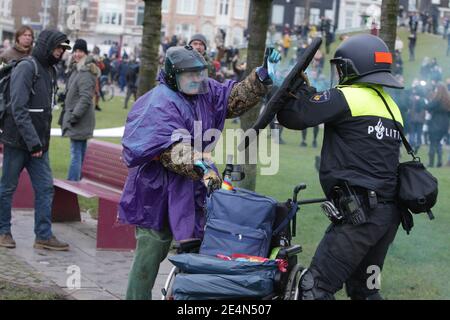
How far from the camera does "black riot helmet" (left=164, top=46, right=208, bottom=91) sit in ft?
18.5

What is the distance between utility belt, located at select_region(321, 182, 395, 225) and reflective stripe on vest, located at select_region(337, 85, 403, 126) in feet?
1.36

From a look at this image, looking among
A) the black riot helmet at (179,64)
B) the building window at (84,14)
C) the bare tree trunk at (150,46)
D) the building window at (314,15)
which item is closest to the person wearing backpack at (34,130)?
the bare tree trunk at (150,46)

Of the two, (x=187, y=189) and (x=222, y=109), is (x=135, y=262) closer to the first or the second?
(x=187, y=189)

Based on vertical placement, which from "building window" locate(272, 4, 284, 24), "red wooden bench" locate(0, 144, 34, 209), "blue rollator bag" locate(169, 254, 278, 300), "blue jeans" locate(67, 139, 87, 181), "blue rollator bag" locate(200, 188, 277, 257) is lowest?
"red wooden bench" locate(0, 144, 34, 209)

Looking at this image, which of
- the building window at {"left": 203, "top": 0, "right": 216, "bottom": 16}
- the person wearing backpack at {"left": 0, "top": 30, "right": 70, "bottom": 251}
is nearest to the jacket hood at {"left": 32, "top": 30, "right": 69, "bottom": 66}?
the person wearing backpack at {"left": 0, "top": 30, "right": 70, "bottom": 251}

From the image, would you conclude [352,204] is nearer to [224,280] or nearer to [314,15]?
[224,280]

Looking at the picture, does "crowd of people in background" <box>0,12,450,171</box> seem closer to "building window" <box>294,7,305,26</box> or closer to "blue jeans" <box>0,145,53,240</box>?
"blue jeans" <box>0,145,53,240</box>

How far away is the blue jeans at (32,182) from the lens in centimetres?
843

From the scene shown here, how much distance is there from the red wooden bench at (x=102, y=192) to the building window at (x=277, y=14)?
66771 millimetres

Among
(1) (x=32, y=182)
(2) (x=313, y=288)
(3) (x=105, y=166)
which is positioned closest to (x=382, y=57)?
(2) (x=313, y=288)

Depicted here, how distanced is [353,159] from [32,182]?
402 cm

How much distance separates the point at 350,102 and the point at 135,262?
5.37 feet

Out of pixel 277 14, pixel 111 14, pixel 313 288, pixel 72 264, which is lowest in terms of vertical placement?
pixel 72 264

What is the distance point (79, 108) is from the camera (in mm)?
11891
